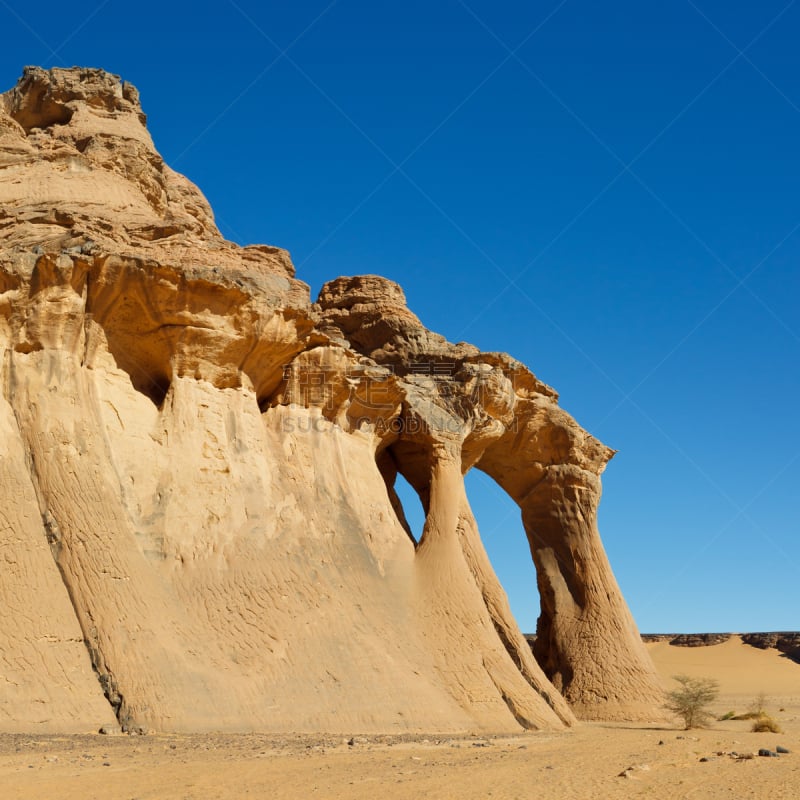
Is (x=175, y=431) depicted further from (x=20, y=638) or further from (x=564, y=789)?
(x=564, y=789)

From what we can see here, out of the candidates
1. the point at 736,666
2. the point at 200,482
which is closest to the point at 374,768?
the point at 200,482

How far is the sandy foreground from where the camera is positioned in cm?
780

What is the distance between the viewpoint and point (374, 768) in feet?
30.6

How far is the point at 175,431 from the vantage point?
14648mm

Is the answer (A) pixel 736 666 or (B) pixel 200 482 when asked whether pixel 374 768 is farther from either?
(A) pixel 736 666

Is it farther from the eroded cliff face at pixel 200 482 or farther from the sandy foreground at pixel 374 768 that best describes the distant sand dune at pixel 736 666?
the sandy foreground at pixel 374 768

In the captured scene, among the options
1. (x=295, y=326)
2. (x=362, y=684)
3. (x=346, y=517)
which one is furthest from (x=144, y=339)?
(x=362, y=684)

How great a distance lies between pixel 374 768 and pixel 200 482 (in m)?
6.35

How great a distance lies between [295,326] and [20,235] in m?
4.55

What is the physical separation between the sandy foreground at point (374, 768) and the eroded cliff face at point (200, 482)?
1.26 metres

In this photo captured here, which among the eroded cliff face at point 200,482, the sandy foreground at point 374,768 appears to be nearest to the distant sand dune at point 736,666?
the eroded cliff face at point 200,482

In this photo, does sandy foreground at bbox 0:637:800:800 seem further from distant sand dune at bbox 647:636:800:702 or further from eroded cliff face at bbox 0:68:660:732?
distant sand dune at bbox 647:636:800:702

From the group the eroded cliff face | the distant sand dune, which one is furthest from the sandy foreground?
the distant sand dune

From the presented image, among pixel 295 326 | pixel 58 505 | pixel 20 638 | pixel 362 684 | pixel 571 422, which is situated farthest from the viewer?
pixel 571 422
